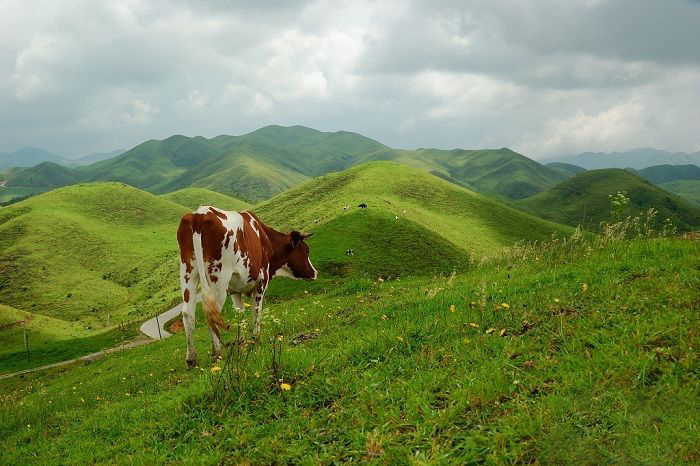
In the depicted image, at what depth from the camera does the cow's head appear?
18.2m

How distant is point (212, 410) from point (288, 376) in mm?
1298

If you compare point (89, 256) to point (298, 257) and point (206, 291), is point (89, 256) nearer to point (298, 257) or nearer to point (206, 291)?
point (298, 257)

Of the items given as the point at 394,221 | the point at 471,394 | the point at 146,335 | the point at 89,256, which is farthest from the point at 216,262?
the point at 89,256

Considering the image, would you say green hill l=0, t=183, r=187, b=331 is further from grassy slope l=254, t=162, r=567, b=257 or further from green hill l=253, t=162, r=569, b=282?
grassy slope l=254, t=162, r=567, b=257

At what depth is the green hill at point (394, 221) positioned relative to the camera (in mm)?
63312

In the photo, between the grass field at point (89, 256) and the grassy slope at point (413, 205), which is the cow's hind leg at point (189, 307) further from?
the grass field at point (89, 256)

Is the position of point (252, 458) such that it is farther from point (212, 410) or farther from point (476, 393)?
point (476, 393)

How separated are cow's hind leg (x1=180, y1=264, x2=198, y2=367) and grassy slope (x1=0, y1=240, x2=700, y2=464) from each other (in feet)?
5.70

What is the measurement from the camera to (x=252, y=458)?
562 centimetres

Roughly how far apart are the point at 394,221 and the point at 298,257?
58.5m

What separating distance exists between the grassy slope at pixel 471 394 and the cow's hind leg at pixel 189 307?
1739 millimetres

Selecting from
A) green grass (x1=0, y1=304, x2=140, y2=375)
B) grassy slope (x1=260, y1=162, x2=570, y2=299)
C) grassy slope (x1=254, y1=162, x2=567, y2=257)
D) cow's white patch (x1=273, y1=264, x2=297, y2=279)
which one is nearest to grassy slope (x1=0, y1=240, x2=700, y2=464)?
cow's white patch (x1=273, y1=264, x2=297, y2=279)

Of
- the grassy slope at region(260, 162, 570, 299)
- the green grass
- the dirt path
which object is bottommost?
the green grass

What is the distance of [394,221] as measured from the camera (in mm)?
75938
